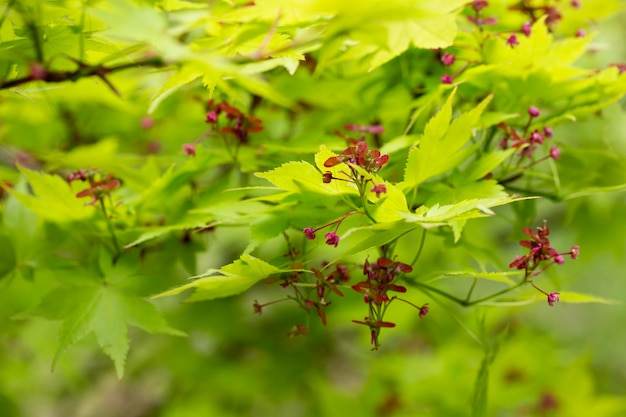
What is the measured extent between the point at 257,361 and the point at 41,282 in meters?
0.74

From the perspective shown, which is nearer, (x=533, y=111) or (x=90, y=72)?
(x=90, y=72)

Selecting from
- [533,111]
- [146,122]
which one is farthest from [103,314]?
[533,111]

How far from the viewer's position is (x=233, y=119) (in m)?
1.00

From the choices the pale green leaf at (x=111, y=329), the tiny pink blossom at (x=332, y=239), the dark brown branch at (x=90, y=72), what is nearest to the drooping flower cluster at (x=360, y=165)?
the tiny pink blossom at (x=332, y=239)

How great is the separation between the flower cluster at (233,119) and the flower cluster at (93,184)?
0.16m

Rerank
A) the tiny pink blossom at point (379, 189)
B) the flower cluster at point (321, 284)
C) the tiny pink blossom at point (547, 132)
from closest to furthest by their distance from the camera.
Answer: the tiny pink blossom at point (379, 189), the flower cluster at point (321, 284), the tiny pink blossom at point (547, 132)

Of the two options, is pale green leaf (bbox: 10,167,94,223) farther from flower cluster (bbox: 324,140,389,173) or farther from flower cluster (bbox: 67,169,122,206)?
flower cluster (bbox: 324,140,389,173)

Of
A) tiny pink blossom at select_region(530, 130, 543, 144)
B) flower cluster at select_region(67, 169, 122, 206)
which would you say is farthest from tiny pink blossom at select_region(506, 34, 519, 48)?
flower cluster at select_region(67, 169, 122, 206)

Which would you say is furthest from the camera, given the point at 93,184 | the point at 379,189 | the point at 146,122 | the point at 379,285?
the point at 146,122

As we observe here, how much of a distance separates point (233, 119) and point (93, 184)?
223 mm

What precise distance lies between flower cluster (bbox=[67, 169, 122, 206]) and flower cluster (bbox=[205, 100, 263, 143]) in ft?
0.53

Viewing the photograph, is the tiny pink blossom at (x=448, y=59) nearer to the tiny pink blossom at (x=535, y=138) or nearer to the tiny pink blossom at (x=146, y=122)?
the tiny pink blossom at (x=535, y=138)

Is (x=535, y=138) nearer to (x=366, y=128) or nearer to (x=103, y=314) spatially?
(x=366, y=128)

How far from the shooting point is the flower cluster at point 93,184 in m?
0.91
